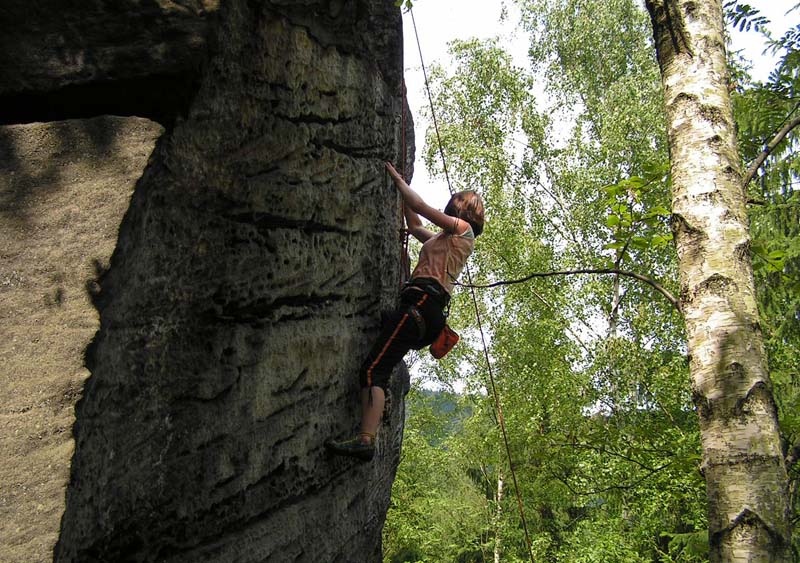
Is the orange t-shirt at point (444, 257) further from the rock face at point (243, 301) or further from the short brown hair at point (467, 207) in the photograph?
the rock face at point (243, 301)

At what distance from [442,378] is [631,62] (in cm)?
1309

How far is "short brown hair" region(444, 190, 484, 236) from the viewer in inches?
185

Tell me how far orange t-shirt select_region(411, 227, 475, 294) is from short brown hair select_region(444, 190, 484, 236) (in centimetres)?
10

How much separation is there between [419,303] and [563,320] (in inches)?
578

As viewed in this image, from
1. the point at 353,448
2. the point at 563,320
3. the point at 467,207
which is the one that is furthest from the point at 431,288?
the point at 563,320

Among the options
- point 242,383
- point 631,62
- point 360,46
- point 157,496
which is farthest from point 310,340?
point 631,62

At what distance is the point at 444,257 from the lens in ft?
15.0

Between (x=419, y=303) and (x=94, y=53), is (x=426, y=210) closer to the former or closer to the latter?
(x=419, y=303)

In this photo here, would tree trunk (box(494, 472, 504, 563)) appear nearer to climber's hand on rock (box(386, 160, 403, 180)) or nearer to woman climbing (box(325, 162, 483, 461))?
woman climbing (box(325, 162, 483, 461))

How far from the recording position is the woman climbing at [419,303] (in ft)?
14.1

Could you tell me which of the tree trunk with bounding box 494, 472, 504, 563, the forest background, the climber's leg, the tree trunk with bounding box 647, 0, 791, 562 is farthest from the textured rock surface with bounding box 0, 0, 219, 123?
the tree trunk with bounding box 494, 472, 504, 563

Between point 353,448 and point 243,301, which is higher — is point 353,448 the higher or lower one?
the lower one

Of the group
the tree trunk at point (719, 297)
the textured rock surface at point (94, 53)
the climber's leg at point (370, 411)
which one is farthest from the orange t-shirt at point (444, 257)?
the textured rock surface at point (94, 53)

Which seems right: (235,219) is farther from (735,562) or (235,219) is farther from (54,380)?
(735,562)
